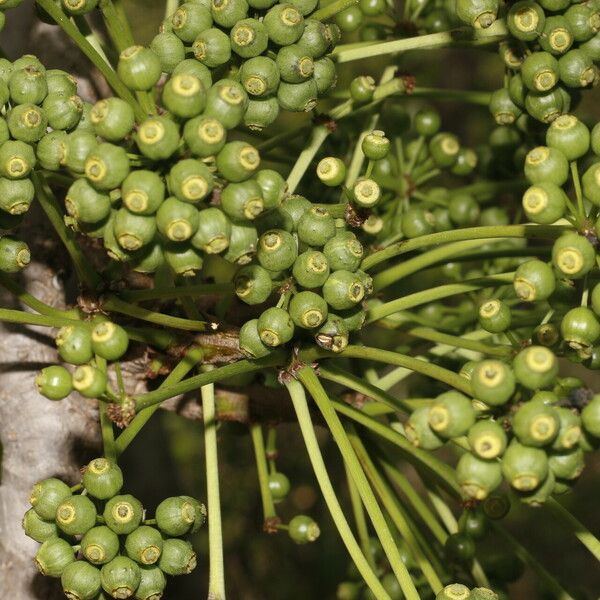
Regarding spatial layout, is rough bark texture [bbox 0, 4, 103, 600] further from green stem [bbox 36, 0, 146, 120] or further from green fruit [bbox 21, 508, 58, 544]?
green stem [bbox 36, 0, 146, 120]

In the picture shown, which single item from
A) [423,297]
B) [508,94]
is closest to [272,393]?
[423,297]

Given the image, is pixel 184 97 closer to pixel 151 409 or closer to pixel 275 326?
pixel 275 326

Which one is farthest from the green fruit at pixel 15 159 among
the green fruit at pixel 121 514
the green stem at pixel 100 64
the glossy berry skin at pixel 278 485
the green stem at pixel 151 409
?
the glossy berry skin at pixel 278 485

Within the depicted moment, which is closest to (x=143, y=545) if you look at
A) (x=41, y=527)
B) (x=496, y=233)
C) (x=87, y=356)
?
(x=41, y=527)

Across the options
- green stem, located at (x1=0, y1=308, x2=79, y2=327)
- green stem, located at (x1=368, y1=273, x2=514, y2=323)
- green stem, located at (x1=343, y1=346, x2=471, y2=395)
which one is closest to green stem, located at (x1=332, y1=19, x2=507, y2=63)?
green stem, located at (x1=368, y1=273, x2=514, y2=323)

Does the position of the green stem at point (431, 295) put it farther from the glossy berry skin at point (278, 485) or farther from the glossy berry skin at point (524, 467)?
the glossy berry skin at point (278, 485)

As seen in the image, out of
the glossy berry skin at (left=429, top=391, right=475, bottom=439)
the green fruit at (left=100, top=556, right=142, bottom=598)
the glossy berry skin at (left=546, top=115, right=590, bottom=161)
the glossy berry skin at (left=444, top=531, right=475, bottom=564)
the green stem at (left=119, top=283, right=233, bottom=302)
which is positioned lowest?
the glossy berry skin at (left=444, top=531, right=475, bottom=564)

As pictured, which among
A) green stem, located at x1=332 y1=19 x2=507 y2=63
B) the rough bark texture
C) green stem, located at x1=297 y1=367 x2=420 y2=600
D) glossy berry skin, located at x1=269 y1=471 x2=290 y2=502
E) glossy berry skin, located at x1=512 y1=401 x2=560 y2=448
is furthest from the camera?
glossy berry skin, located at x1=269 y1=471 x2=290 y2=502
